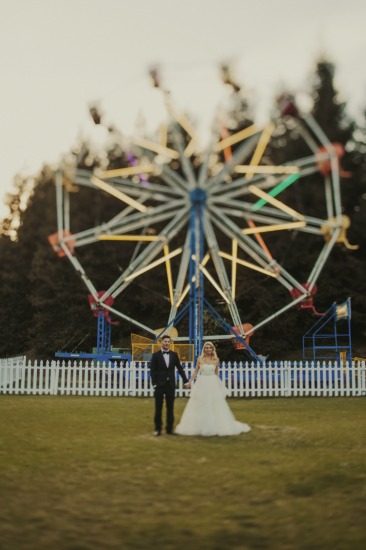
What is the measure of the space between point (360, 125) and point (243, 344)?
2417 cm

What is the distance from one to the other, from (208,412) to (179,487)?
3.71 m

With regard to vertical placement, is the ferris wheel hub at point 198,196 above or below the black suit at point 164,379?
above

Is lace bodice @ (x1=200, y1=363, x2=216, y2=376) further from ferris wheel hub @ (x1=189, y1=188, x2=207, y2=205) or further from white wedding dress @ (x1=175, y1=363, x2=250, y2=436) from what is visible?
ferris wheel hub @ (x1=189, y1=188, x2=207, y2=205)

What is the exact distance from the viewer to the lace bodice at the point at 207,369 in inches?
393

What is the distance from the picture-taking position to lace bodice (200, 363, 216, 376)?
32.8 ft

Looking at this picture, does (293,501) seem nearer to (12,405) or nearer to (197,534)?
(197,534)

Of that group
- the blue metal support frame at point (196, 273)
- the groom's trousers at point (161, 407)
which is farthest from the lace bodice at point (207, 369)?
A: the blue metal support frame at point (196, 273)

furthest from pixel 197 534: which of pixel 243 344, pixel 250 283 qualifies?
pixel 250 283

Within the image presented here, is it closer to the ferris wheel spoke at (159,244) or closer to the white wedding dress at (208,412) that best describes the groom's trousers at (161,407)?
the white wedding dress at (208,412)

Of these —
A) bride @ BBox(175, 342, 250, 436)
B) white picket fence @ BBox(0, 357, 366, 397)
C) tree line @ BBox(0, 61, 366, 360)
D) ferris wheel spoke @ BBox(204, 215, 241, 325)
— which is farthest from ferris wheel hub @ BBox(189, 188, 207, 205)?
tree line @ BBox(0, 61, 366, 360)

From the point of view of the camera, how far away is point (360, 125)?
38094mm

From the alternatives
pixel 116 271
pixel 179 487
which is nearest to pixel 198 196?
pixel 179 487

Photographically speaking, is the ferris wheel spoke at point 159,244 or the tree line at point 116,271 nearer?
the ferris wheel spoke at point 159,244

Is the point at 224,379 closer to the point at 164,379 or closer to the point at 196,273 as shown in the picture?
the point at 196,273
